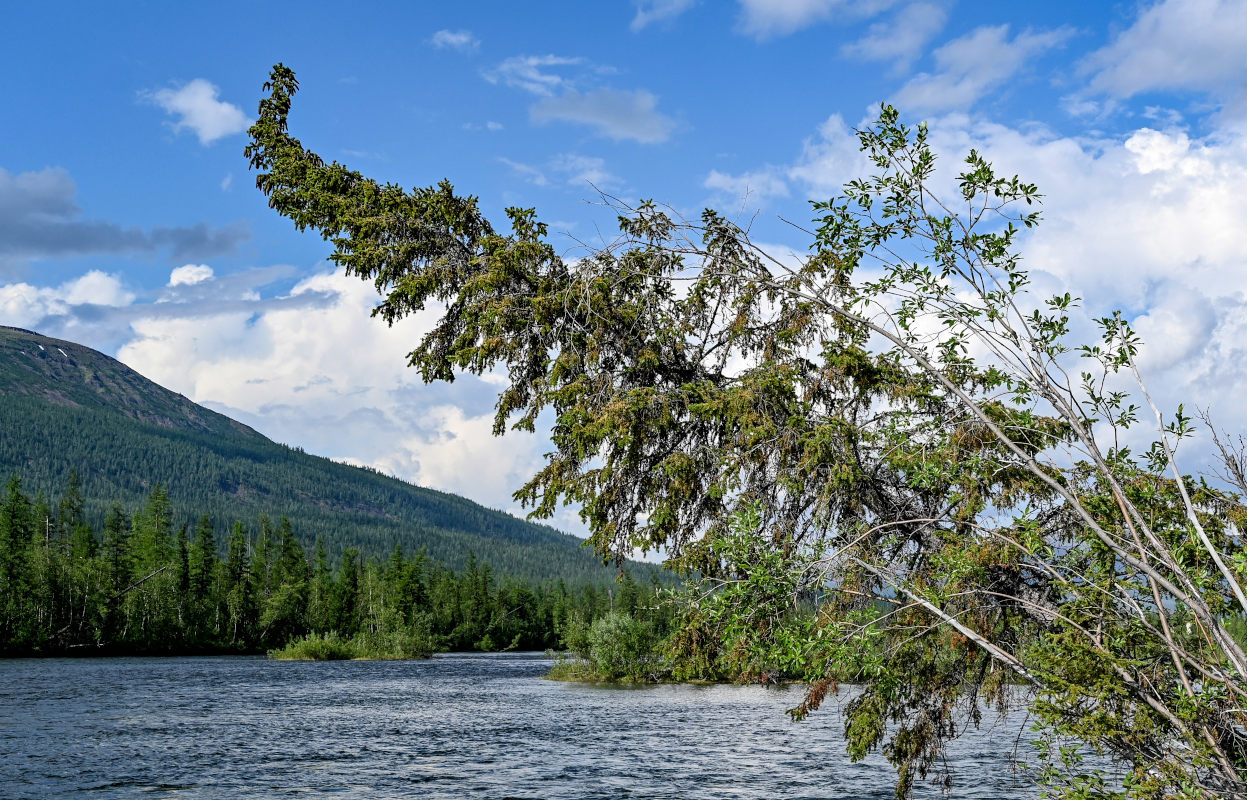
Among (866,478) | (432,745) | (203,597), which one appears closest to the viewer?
(866,478)

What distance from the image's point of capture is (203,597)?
353ft

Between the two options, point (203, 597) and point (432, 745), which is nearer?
point (432, 745)

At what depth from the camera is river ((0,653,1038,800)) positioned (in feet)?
73.7

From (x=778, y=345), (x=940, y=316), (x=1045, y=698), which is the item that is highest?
(x=778, y=345)

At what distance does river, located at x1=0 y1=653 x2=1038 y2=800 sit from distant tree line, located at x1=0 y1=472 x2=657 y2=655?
22377 millimetres

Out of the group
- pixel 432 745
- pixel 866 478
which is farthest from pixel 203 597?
pixel 866 478

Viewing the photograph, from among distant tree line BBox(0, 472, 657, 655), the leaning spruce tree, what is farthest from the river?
distant tree line BBox(0, 472, 657, 655)

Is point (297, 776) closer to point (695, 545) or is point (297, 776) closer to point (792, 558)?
point (695, 545)

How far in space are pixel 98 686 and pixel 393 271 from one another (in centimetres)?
4348

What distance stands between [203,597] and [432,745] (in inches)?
3455

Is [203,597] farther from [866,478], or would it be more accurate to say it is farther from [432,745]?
[866,478]

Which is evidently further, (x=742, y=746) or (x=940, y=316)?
(x=742, y=746)

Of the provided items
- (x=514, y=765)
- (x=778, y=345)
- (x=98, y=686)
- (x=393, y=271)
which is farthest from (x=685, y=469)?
(x=98, y=686)

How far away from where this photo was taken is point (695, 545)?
13297 mm
